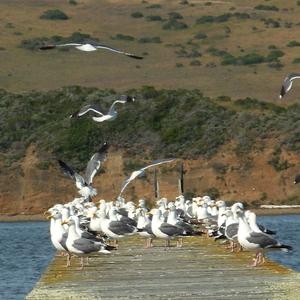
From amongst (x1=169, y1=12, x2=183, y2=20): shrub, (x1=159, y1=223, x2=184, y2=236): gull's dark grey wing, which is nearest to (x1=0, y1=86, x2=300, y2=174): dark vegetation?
(x1=159, y1=223, x2=184, y2=236): gull's dark grey wing

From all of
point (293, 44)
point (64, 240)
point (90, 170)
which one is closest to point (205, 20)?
point (293, 44)

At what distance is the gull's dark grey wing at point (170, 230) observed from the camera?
25.3m

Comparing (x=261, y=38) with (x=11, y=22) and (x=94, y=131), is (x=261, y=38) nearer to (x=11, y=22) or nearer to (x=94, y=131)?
(x=11, y=22)

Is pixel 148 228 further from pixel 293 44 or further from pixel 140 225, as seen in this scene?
pixel 293 44

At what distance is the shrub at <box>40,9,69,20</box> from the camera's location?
98.3 metres

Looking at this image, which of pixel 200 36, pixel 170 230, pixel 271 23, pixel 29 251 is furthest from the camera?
pixel 271 23

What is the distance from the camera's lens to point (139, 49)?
295 feet

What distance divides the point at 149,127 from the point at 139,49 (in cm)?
3100

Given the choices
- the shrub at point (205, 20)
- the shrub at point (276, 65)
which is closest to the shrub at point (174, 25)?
the shrub at point (205, 20)

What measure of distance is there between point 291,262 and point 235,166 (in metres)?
24.4

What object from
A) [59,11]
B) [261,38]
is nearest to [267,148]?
[261,38]

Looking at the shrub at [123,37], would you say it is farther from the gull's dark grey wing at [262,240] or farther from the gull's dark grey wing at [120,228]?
the gull's dark grey wing at [262,240]

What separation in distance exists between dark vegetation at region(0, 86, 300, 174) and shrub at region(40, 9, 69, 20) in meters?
34.1

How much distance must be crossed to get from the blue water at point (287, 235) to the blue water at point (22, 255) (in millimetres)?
5534
